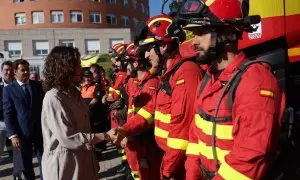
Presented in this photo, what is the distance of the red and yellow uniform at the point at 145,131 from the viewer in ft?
13.5

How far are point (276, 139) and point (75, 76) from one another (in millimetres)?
2037

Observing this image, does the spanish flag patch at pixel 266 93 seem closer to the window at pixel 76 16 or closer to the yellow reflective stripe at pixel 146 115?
the yellow reflective stripe at pixel 146 115

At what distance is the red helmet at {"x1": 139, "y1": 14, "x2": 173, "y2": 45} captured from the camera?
3.80 m

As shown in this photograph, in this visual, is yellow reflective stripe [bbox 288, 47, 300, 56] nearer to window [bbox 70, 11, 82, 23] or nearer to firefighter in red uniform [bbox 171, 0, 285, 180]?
firefighter in red uniform [bbox 171, 0, 285, 180]

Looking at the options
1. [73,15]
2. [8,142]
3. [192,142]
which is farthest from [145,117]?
[73,15]

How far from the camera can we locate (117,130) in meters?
3.70

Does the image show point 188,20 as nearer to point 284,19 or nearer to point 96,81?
point 284,19

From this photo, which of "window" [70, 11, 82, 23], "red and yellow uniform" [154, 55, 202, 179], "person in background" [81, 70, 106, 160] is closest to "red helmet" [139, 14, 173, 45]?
"red and yellow uniform" [154, 55, 202, 179]

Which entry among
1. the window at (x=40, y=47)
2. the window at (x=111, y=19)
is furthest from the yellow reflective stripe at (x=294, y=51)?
the window at (x=111, y=19)

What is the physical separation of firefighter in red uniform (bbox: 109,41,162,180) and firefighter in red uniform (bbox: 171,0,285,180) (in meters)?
1.38

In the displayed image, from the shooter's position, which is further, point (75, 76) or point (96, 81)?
point (96, 81)

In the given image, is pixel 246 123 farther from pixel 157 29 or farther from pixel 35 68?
pixel 35 68

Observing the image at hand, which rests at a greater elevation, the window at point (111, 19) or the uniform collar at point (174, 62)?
the window at point (111, 19)

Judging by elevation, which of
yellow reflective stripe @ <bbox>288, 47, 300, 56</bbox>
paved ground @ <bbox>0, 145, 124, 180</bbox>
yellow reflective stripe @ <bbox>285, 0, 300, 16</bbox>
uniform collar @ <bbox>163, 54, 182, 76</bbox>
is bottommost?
paved ground @ <bbox>0, 145, 124, 180</bbox>
